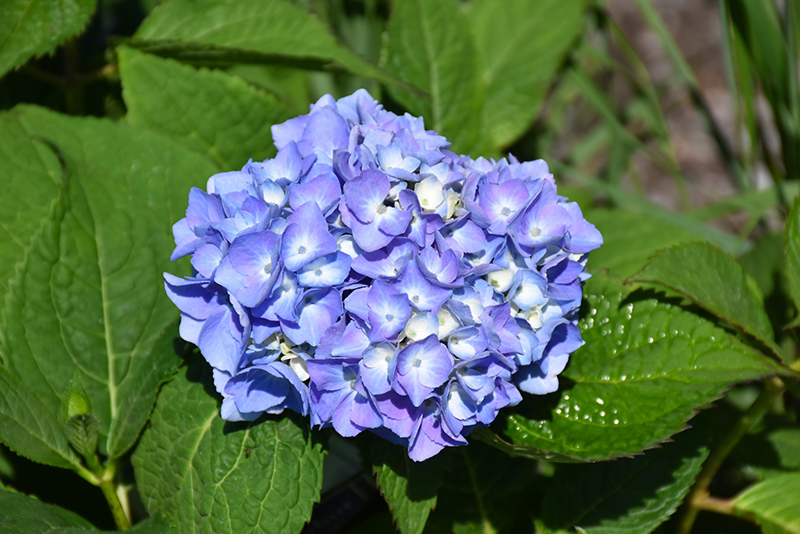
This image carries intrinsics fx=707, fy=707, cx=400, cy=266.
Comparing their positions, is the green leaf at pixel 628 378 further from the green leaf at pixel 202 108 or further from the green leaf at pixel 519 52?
the green leaf at pixel 519 52

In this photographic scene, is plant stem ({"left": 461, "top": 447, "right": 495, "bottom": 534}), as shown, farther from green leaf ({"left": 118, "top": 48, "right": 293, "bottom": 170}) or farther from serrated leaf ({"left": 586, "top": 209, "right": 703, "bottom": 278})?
green leaf ({"left": 118, "top": 48, "right": 293, "bottom": 170})

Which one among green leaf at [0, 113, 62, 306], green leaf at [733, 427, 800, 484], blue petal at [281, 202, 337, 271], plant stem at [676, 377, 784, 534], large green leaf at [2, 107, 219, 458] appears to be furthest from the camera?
green leaf at [733, 427, 800, 484]

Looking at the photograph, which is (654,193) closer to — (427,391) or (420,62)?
(420,62)

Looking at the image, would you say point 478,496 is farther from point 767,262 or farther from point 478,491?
point 767,262

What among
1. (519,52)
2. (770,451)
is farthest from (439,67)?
(770,451)

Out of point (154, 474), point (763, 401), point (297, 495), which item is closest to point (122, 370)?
point (154, 474)

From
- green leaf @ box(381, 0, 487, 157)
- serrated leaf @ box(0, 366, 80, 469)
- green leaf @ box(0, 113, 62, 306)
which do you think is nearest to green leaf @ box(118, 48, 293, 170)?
green leaf @ box(0, 113, 62, 306)
